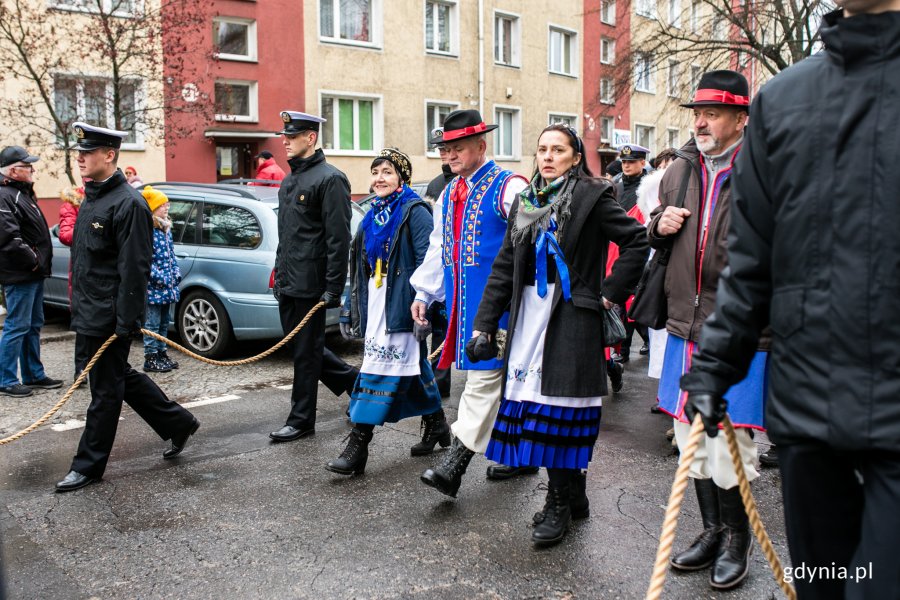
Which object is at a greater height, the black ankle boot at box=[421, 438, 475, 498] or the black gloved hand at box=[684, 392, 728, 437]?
the black gloved hand at box=[684, 392, 728, 437]

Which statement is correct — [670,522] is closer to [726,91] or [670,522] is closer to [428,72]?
[726,91]

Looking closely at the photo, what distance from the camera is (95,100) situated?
1653 cm

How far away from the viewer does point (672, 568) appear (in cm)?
396

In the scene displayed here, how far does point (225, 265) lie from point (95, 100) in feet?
30.7

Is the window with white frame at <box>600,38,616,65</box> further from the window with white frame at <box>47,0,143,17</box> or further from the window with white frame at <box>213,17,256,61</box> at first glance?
the window with white frame at <box>47,0,143,17</box>

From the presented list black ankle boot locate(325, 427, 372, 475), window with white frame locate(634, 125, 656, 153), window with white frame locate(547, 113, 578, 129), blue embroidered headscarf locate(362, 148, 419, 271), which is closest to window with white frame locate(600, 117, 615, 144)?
window with white frame locate(634, 125, 656, 153)

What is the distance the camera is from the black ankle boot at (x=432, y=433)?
18.9 ft

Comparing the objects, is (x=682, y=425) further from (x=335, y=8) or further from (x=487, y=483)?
(x=335, y=8)

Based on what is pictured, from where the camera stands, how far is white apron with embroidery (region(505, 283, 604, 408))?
4.29m

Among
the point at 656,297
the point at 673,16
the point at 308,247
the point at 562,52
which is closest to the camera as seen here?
the point at 656,297

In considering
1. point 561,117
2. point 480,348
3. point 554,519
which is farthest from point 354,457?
point 561,117

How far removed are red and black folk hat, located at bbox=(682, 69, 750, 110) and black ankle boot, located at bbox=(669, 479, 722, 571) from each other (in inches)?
66.2

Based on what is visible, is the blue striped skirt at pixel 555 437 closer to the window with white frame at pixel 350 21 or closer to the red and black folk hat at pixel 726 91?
the red and black folk hat at pixel 726 91

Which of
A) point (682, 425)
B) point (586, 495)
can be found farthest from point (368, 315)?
point (682, 425)
